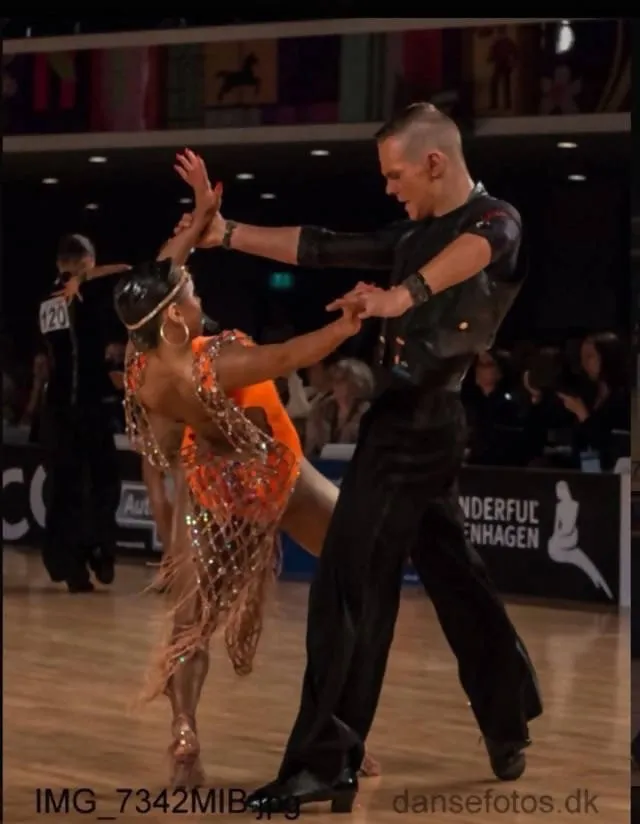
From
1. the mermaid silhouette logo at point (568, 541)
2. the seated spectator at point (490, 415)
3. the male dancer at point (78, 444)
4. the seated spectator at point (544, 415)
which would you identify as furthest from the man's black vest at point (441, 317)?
the seated spectator at point (544, 415)

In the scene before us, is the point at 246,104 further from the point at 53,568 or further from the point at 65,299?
the point at 53,568

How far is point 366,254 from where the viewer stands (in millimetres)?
3506

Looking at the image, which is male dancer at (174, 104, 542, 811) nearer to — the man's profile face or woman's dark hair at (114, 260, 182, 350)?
the man's profile face

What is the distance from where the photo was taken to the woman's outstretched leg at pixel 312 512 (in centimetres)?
364

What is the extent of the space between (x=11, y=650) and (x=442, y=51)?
2.49 meters

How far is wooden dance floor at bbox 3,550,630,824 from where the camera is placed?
345 cm

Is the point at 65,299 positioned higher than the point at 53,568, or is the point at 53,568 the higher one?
the point at 65,299

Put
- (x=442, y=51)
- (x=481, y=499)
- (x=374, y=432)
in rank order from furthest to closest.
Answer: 1. (x=481, y=499)
2. (x=442, y=51)
3. (x=374, y=432)

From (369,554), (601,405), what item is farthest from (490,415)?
(369,554)

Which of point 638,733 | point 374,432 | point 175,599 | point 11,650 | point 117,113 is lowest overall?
point 11,650

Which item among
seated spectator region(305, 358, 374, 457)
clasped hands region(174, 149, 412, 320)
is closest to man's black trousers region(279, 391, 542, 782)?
clasped hands region(174, 149, 412, 320)

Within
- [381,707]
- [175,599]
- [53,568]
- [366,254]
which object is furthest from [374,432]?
[53,568]

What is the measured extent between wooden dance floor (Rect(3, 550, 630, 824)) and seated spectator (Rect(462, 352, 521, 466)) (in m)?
0.74

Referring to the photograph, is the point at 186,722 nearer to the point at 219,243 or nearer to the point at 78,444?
the point at 219,243
